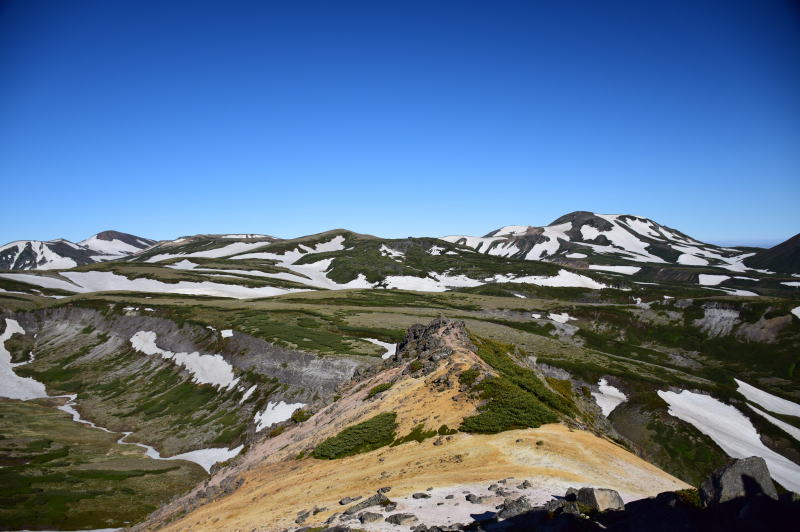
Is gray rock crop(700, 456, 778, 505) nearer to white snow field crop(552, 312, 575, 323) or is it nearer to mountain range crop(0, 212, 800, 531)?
mountain range crop(0, 212, 800, 531)

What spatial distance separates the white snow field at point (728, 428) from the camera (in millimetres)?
48741

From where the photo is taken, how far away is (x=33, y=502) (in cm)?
4609

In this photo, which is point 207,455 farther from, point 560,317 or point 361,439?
point 560,317

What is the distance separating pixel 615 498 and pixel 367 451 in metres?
16.1

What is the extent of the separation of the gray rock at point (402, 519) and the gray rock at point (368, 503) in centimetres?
181

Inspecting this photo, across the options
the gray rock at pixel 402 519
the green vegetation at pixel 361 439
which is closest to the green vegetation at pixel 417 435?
the green vegetation at pixel 361 439

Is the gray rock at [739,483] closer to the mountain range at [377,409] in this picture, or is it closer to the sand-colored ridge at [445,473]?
the mountain range at [377,409]

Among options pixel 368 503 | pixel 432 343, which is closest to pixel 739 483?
pixel 368 503

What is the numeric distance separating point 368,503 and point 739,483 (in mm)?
13345

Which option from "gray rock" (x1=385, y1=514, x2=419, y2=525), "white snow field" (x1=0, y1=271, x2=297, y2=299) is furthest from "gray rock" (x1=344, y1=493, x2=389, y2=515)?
"white snow field" (x1=0, y1=271, x2=297, y2=299)

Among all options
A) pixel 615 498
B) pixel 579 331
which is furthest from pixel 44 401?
pixel 579 331

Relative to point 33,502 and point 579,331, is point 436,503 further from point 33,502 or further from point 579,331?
point 579,331

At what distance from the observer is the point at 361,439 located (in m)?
28.9

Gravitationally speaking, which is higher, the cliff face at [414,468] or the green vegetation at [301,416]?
the cliff face at [414,468]
